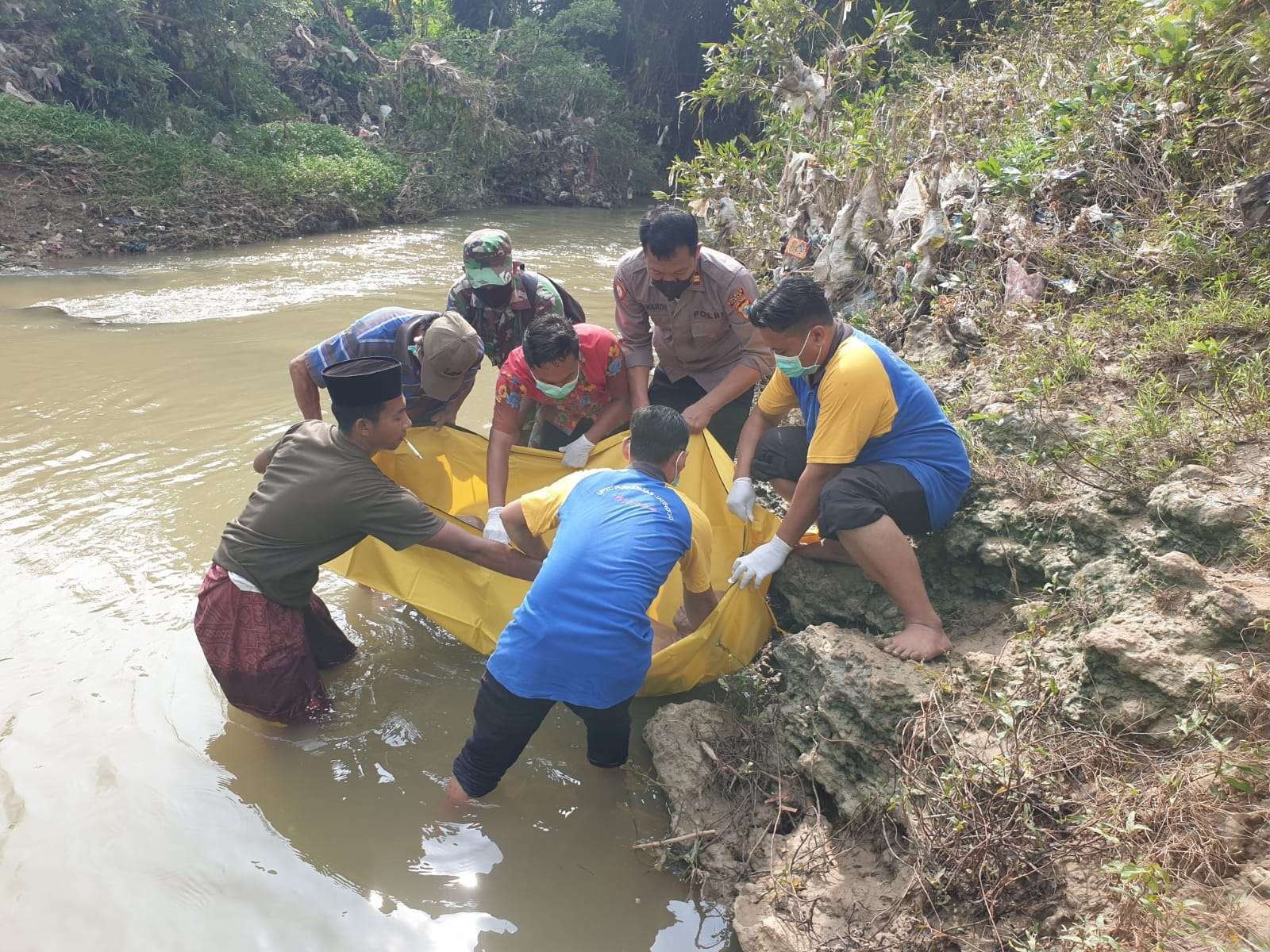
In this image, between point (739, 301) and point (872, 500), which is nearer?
point (872, 500)

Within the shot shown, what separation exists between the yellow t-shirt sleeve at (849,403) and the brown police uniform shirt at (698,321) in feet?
3.48

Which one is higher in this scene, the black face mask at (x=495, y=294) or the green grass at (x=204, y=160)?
the black face mask at (x=495, y=294)

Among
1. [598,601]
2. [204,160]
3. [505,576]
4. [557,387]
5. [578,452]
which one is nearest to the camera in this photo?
[598,601]

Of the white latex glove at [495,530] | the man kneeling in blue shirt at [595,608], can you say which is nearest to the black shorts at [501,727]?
the man kneeling in blue shirt at [595,608]

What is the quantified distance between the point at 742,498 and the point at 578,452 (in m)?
0.79

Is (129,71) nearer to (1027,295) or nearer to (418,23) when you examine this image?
(418,23)

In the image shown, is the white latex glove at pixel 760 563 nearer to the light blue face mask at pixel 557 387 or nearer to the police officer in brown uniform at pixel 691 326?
the police officer in brown uniform at pixel 691 326

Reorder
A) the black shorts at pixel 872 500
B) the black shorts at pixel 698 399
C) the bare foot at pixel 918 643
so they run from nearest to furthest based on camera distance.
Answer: the bare foot at pixel 918 643
the black shorts at pixel 872 500
the black shorts at pixel 698 399

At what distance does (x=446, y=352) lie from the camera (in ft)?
10.8

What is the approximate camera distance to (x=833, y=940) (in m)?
2.07

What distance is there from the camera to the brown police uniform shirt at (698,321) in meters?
3.79

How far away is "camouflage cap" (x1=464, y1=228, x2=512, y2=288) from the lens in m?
3.79

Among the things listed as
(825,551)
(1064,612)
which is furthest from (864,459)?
(1064,612)

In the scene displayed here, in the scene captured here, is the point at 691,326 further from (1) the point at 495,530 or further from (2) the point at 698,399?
(1) the point at 495,530
